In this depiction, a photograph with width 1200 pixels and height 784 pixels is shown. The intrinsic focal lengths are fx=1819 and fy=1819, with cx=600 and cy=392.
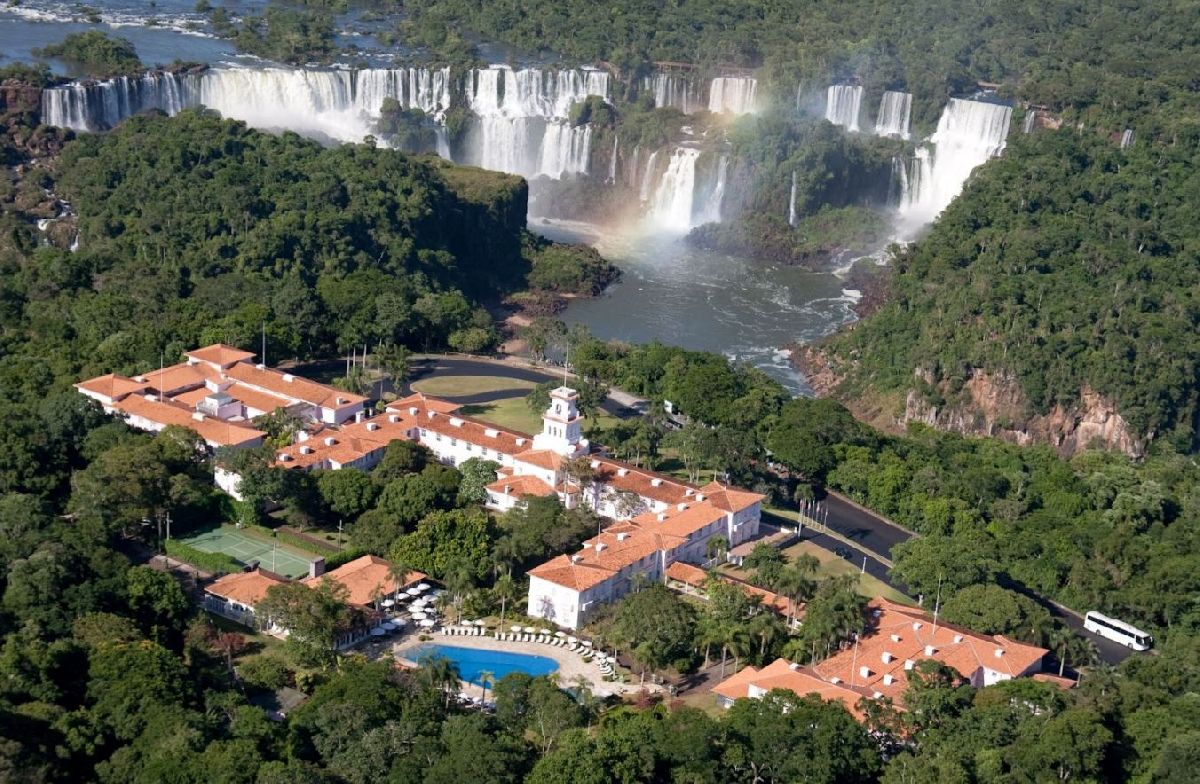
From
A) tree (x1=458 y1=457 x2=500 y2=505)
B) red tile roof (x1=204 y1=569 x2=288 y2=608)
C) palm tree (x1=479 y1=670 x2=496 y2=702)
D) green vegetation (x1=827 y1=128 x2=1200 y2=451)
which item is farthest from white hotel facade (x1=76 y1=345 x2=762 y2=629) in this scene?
green vegetation (x1=827 y1=128 x2=1200 y2=451)

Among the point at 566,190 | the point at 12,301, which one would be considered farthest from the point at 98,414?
the point at 566,190

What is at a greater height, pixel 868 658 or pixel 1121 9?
pixel 1121 9

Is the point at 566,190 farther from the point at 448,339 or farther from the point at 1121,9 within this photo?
the point at 1121,9

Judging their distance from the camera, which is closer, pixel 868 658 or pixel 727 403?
pixel 868 658

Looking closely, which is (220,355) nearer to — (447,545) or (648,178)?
(447,545)

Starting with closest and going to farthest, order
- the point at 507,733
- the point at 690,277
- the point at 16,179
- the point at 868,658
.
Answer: the point at 507,733
the point at 868,658
the point at 16,179
the point at 690,277

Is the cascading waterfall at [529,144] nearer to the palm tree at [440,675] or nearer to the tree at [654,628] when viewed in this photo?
the tree at [654,628]

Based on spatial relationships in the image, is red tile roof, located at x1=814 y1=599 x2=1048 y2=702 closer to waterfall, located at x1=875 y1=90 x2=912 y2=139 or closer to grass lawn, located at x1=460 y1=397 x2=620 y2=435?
grass lawn, located at x1=460 y1=397 x2=620 y2=435
